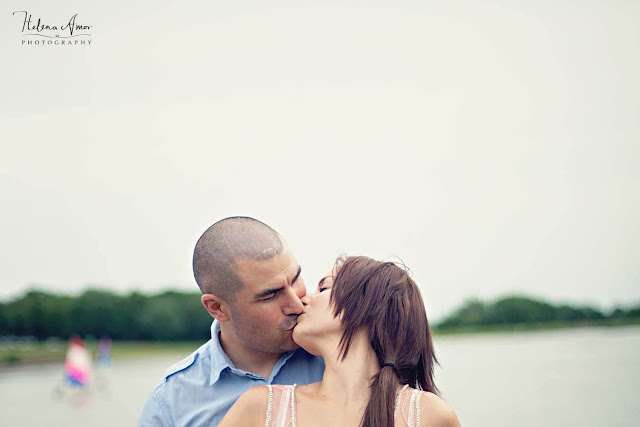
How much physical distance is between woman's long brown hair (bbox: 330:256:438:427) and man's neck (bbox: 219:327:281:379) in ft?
1.83

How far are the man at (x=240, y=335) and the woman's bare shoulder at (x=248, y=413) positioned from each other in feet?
1.39

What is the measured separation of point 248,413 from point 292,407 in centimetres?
16

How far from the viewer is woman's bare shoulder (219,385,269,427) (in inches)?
102

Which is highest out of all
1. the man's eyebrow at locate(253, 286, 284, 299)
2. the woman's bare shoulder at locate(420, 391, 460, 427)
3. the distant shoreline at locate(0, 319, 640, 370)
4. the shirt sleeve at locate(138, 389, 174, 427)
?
the man's eyebrow at locate(253, 286, 284, 299)

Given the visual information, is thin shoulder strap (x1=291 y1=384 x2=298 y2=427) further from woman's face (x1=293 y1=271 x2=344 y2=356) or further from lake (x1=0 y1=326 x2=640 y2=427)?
lake (x1=0 y1=326 x2=640 y2=427)

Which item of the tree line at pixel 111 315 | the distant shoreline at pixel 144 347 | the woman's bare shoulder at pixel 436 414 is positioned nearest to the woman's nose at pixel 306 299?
the woman's bare shoulder at pixel 436 414

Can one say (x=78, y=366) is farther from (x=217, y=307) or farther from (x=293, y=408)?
(x=293, y=408)

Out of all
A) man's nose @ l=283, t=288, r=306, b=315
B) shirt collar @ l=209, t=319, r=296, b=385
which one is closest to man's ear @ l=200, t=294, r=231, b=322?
shirt collar @ l=209, t=319, r=296, b=385

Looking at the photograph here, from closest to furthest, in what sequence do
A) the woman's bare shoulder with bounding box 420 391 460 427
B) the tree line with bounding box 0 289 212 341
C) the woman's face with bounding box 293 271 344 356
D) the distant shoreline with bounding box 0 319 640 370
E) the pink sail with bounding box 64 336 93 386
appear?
1. the woman's bare shoulder with bounding box 420 391 460 427
2. the woman's face with bounding box 293 271 344 356
3. the pink sail with bounding box 64 336 93 386
4. the distant shoreline with bounding box 0 319 640 370
5. the tree line with bounding box 0 289 212 341

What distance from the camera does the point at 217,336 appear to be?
10.5ft

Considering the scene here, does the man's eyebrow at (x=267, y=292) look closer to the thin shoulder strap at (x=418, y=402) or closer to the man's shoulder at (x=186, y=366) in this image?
the man's shoulder at (x=186, y=366)

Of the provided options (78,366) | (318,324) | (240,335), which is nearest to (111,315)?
(78,366)

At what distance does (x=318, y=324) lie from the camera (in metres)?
2.80

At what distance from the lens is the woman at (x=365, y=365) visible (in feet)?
8.34
